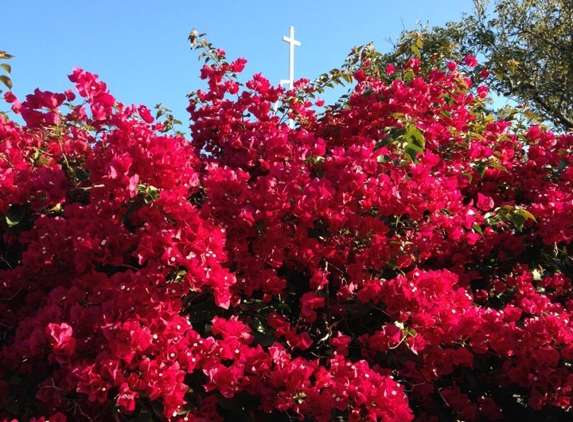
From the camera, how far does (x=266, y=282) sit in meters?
2.28

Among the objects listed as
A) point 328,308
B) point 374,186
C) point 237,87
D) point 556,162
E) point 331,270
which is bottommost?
point 328,308

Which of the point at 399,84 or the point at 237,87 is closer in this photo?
the point at 399,84

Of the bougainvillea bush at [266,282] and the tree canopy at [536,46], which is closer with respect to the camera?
the bougainvillea bush at [266,282]

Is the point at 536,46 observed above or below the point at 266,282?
above

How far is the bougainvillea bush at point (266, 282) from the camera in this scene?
190 cm

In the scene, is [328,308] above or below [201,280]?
above

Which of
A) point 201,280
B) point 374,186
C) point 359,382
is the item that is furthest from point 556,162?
point 201,280

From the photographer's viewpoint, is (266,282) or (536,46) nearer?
(266,282)

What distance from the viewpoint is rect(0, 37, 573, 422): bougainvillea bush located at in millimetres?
1902

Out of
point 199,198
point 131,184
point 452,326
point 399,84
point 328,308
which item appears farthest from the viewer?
point 399,84

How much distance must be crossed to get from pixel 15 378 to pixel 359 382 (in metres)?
1.15

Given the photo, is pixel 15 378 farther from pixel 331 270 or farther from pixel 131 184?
pixel 331 270

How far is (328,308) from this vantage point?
2438 mm

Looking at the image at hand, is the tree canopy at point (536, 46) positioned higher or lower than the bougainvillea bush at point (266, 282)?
higher
